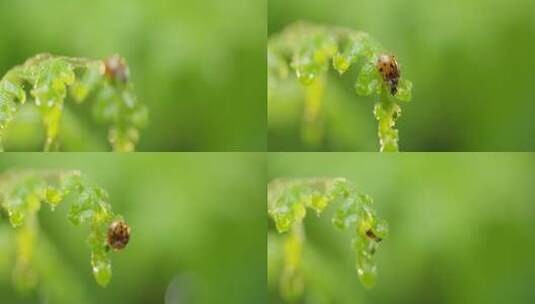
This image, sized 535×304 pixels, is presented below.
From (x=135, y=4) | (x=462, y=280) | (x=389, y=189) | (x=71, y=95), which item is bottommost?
(x=462, y=280)

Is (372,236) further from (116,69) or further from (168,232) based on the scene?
(116,69)

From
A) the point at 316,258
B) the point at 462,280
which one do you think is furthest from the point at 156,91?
the point at 462,280

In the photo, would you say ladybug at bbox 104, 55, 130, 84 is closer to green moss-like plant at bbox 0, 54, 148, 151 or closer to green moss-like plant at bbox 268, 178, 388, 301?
green moss-like plant at bbox 0, 54, 148, 151

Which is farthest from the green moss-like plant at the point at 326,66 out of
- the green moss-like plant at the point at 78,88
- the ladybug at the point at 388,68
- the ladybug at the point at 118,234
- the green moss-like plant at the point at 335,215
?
the ladybug at the point at 118,234

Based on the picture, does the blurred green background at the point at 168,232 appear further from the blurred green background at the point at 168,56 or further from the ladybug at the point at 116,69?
the ladybug at the point at 116,69

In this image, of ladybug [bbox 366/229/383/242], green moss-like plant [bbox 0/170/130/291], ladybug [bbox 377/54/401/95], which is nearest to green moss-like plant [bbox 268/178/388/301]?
ladybug [bbox 366/229/383/242]

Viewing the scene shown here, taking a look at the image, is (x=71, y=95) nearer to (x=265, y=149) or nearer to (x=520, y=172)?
(x=265, y=149)
